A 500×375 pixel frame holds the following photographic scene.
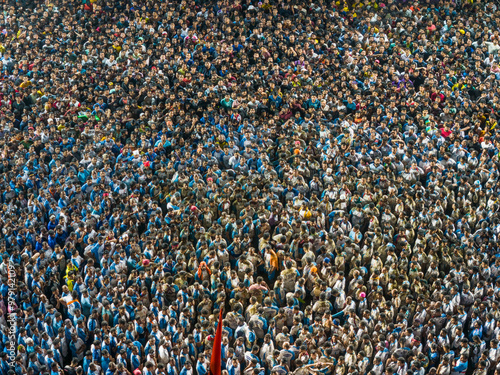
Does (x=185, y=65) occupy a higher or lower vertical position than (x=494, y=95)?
lower

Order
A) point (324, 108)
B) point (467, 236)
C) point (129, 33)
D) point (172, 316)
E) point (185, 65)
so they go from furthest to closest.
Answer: point (129, 33) < point (185, 65) < point (324, 108) < point (467, 236) < point (172, 316)

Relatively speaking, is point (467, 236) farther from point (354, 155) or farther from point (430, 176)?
point (354, 155)

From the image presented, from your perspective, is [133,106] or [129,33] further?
[129,33]

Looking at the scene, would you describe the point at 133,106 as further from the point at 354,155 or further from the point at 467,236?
the point at 467,236

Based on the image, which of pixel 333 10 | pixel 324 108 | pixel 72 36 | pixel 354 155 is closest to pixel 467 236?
pixel 354 155

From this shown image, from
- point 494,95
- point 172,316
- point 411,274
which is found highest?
point 494,95

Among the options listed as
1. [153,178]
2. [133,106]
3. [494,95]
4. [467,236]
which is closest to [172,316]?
[153,178]


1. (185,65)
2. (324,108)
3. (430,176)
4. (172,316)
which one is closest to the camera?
(172,316)
